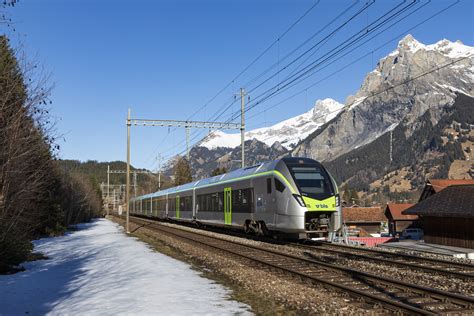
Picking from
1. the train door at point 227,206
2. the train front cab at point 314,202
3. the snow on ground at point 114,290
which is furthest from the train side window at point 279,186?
the train door at point 227,206

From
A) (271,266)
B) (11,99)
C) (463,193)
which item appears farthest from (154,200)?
(271,266)

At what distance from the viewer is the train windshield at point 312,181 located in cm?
1942

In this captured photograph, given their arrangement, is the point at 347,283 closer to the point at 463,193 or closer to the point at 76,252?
the point at 76,252

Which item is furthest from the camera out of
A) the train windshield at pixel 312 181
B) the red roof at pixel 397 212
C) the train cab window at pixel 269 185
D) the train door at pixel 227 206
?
the red roof at pixel 397 212

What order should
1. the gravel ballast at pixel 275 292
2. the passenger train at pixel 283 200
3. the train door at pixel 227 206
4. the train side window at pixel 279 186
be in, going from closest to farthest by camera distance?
the gravel ballast at pixel 275 292
the passenger train at pixel 283 200
the train side window at pixel 279 186
the train door at pixel 227 206

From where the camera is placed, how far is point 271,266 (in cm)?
1395

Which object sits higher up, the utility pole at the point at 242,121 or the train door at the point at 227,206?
the utility pole at the point at 242,121

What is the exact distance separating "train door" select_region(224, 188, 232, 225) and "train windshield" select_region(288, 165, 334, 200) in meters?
7.62

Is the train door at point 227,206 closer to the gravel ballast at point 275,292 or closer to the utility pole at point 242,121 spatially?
the utility pole at point 242,121

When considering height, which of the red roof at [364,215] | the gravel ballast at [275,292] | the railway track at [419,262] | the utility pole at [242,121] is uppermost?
the utility pole at [242,121]

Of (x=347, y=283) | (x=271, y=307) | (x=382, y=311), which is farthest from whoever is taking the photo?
(x=347, y=283)

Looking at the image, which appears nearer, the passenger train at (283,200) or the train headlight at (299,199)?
the train headlight at (299,199)

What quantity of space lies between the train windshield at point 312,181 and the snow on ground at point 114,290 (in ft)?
20.1

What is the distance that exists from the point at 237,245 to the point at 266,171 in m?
3.56
